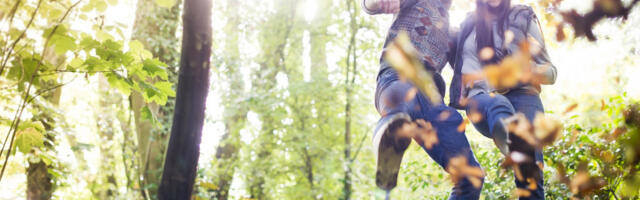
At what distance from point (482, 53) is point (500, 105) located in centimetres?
27

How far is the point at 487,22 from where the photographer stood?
2061mm

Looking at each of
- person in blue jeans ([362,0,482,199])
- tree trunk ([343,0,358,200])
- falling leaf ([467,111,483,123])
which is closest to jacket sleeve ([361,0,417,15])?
person in blue jeans ([362,0,482,199])

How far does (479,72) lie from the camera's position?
6.57 feet

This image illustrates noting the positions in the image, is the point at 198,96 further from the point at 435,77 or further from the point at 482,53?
the point at 482,53

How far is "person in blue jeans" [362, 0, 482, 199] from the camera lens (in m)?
1.68

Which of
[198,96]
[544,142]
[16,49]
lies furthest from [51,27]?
[544,142]

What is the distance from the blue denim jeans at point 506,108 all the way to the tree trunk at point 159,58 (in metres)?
5.33

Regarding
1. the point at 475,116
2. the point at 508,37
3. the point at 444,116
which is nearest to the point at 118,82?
the point at 444,116

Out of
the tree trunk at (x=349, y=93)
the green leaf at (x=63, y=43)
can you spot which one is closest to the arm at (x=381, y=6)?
the green leaf at (x=63, y=43)

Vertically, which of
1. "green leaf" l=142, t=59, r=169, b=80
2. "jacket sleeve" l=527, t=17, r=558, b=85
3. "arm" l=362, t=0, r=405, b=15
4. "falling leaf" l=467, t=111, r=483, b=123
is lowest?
"falling leaf" l=467, t=111, r=483, b=123

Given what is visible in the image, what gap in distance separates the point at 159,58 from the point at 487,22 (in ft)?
18.8

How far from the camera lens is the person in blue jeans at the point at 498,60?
1.96m

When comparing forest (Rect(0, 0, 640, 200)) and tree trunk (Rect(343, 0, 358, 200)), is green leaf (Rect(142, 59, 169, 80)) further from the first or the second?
tree trunk (Rect(343, 0, 358, 200))

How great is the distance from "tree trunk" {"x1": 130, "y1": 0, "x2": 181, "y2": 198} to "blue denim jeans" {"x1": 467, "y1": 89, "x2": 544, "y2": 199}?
5.33 m
